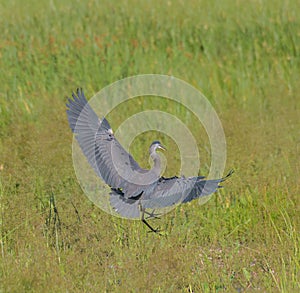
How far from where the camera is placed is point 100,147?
419 centimetres

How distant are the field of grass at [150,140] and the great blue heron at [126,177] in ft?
0.43

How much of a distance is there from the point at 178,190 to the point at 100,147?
55 cm

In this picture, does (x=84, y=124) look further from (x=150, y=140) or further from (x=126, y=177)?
(x=150, y=140)

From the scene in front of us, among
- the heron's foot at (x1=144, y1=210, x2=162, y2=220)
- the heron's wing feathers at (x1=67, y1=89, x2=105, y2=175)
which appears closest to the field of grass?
the heron's foot at (x1=144, y1=210, x2=162, y2=220)

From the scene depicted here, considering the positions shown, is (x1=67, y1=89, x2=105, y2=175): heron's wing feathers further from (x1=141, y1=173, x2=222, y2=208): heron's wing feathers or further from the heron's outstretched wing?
(x1=141, y1=173, x2=222, y2=208): heron's wing feathers

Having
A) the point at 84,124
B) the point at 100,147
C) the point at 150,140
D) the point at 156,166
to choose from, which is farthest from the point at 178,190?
the point at 150,140

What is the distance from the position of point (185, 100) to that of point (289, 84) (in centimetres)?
100

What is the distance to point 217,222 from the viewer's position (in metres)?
4.62

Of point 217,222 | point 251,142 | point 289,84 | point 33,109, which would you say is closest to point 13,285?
point 217,222

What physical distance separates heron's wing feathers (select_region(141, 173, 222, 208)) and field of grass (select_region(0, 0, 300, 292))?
216 mm

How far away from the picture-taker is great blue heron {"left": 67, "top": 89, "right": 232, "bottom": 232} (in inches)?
156

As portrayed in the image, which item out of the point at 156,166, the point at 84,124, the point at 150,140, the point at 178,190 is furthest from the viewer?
the point at 150,140

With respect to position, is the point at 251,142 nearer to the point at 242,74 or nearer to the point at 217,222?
the point at 217,222

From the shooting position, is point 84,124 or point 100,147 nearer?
point 100,147
